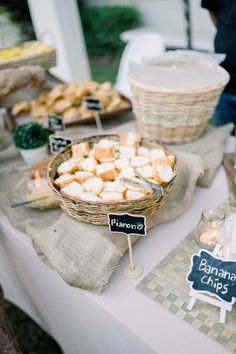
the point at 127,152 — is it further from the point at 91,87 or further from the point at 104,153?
the point at 91,87

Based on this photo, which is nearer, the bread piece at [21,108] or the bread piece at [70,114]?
the bread piece at [70,114]

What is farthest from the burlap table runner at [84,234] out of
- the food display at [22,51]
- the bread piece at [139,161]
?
the food display at [22,51]

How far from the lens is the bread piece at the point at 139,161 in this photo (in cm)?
107

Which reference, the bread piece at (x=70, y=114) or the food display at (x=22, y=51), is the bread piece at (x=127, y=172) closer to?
the bread piece at (x=70, y=114)

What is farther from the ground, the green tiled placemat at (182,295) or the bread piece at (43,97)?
the bread piece at (43,97)

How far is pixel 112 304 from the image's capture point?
2.78 ft

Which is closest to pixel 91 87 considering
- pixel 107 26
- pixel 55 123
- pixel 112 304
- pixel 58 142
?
pixel 55 123

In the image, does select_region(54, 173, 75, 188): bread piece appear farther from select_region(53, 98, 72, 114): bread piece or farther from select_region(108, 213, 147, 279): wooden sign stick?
select_region(53, 98, 72, 114): bread piece

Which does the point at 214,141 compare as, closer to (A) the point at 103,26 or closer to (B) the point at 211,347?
(B) the point at 211,347

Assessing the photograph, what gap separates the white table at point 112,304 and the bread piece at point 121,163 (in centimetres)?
23

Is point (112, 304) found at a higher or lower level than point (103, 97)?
lower

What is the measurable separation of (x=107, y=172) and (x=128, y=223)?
27 cm

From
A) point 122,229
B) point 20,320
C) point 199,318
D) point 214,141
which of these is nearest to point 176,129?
point 214,141

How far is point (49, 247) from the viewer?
93cm
